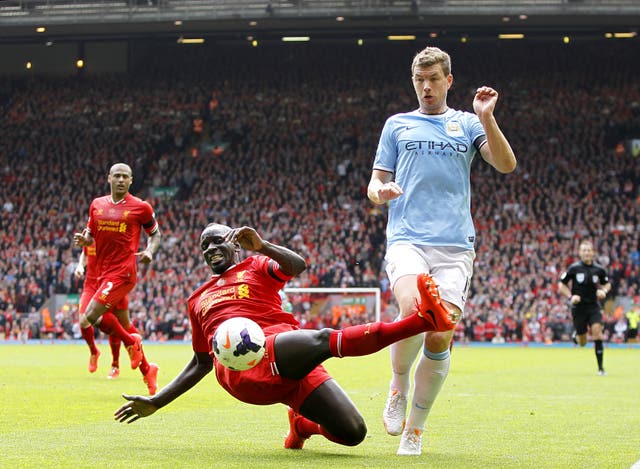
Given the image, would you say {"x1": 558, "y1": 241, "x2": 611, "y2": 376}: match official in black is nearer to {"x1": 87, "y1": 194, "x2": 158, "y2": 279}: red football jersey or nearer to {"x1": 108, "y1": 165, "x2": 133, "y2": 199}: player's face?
{"x1": 87, "y1": 194, "x2": 158, "y2": 279}: red football jersey

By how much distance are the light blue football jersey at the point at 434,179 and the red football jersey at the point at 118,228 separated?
687 cm

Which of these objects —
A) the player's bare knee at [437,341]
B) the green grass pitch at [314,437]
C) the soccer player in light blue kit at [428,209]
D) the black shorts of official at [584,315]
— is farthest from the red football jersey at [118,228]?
the black shorts of official at [584,315]

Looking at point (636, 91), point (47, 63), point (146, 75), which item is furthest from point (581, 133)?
point (47, 63)

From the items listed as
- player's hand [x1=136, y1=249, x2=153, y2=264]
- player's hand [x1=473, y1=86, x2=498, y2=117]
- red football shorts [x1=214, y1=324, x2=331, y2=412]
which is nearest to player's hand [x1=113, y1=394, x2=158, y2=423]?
red football shorts [x1=214, y1=324, x2=331, y2=412]

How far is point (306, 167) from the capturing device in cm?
4316

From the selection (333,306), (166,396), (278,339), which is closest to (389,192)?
(278,339)

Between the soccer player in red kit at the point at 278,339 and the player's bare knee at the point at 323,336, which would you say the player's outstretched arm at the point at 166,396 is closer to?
the soccer player in red kit at the point at 278,339

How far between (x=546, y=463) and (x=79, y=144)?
4091 cm

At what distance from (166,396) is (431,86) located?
2705 mm

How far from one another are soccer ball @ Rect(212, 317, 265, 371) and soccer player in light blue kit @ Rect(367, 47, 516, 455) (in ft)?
3.37

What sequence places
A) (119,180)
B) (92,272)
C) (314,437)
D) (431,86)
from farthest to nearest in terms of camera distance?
(92,272), (119,180), (314,437), (431,86)

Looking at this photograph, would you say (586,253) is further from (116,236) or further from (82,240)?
(82,240)

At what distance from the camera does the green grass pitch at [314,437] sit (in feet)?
21.3

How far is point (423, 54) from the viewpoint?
714 centimetres
